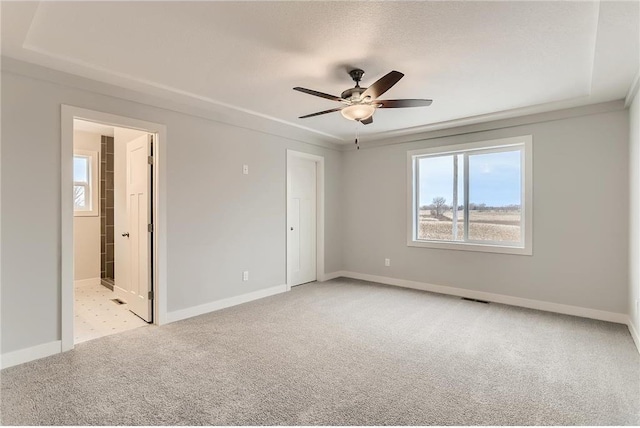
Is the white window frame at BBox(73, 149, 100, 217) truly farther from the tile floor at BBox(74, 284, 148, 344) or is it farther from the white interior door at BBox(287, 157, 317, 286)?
the white interior door at BBox(287, 157, 317, 286)

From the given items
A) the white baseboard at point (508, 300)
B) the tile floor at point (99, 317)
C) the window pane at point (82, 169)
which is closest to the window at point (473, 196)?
the white baseboard at point (508, 300)

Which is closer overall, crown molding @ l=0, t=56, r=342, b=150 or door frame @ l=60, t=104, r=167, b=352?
crown molding @ l=0, t=56, r=342, b=150

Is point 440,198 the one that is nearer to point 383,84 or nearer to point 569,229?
point 569,229

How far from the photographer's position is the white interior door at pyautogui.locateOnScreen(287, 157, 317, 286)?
521cm

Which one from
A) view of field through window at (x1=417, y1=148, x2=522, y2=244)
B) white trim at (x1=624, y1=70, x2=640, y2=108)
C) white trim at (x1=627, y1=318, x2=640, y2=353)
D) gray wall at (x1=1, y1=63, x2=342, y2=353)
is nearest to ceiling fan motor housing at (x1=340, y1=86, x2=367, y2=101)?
gray wall at (x1=1, y1=63, x2=342, y2=353)

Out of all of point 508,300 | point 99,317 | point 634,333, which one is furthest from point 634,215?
point 99,317

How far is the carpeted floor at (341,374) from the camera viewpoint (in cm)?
197

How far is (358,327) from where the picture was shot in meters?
3.43

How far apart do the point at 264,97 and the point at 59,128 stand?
1860 mm

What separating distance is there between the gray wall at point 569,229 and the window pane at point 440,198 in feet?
0.93

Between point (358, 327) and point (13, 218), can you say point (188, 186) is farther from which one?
point (358, 327)

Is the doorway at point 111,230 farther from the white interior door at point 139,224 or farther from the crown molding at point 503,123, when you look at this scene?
the crown molding at point 503,123

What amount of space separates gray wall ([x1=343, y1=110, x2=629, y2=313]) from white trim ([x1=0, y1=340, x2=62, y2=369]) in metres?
4.48

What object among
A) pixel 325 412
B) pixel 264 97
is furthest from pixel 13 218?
pixel 325 412
